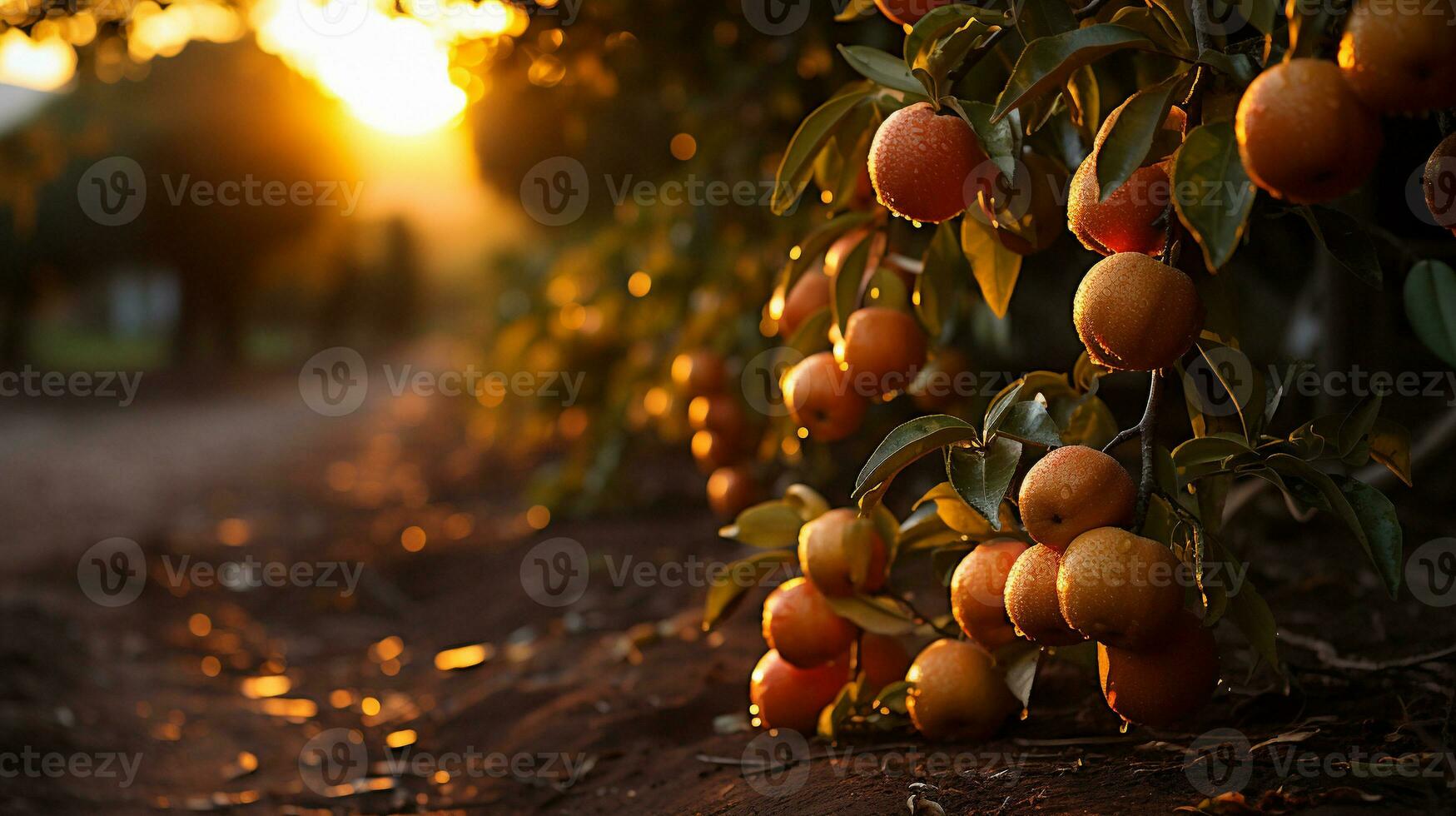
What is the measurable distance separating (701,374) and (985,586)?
52.7 inches

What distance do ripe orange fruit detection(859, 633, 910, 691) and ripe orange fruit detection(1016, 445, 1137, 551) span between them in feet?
1.87

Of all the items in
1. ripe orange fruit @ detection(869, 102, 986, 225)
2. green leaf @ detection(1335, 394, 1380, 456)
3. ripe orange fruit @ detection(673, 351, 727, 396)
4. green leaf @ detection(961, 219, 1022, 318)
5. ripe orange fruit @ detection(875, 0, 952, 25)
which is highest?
ripe orange fruit @ detection(875, 0, 952, 25)

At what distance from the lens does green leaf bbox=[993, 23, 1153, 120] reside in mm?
1011

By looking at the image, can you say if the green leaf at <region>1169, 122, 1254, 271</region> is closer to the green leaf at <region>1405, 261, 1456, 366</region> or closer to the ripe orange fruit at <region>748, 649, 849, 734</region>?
the green leaf at <region>1405, 261, 1456, 366</region>

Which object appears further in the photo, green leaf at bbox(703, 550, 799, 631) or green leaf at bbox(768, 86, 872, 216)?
green leaf at bbox(703, 550, 799, 631)

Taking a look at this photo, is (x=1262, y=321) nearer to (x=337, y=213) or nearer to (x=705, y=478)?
(x=705, y=478)

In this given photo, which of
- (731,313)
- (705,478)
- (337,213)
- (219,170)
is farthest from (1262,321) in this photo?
(337,213)

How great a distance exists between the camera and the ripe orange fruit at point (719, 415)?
2.51 metres

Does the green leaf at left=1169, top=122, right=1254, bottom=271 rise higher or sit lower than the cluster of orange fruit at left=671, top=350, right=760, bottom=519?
lower

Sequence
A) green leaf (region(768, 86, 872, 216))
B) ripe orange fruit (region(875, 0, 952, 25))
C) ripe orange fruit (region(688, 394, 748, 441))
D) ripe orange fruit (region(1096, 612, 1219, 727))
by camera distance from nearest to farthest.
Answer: ripe orange fruit (region(1096, 612, 1219, 727)) < ripe orange fruit (region(875, 0, 952, 25)) < green leaf (region(768, 86, 872, 216)) < ripe orange fruit (region(688, 394, 748, 441))

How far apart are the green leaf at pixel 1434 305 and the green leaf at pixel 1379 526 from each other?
0.19m

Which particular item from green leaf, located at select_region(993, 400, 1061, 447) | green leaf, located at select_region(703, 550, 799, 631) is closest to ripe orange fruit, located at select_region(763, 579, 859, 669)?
green leaf, located at select_region(703, 550, 799, 631)

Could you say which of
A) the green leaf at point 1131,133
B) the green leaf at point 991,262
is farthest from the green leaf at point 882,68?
the green leaf at point 1131,133

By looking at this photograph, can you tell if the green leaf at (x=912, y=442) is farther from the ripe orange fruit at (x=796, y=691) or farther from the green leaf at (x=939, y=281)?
the ripe orange fruit at (x=796, y=691)
